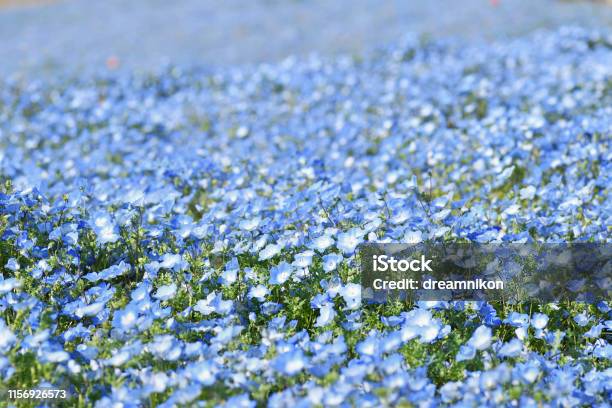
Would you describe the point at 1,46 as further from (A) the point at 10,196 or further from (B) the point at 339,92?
(A) the point at 10,196

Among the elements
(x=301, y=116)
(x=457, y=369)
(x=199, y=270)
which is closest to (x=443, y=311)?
(x=457, y=369)

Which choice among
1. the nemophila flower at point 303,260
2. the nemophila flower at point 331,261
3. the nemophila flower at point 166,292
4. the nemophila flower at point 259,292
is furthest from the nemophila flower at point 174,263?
the nemophila flower at point 331,261

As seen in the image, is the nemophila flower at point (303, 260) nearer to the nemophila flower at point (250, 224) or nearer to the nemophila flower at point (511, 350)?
the nemophila flower at point (250, 224)

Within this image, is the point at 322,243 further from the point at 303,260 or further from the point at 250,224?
the point at 250,224

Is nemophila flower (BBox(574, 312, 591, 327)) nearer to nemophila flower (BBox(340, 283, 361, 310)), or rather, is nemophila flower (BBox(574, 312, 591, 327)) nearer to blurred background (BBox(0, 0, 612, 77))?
nemophila flower (BBox(340, 283, 361, 310))

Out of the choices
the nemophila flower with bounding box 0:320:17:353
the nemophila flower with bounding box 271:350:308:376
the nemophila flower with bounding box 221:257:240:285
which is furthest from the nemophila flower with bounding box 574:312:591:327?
the nemophila flower with bounding box 0:320:17:353
